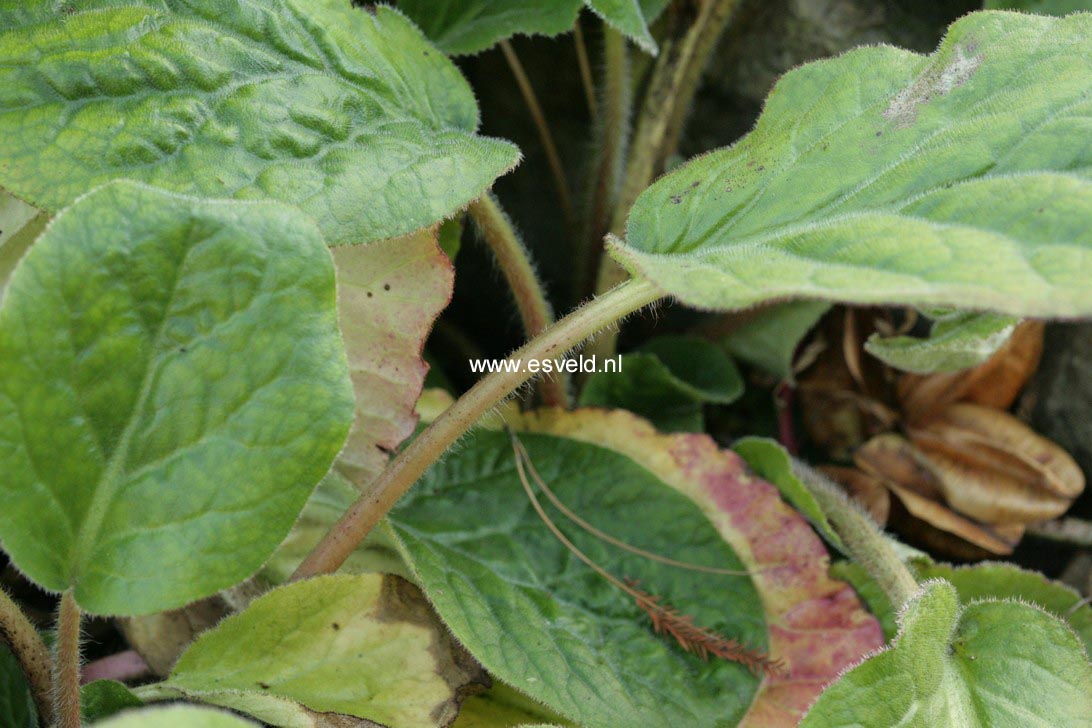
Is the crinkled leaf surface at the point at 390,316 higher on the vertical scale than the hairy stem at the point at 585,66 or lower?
lower

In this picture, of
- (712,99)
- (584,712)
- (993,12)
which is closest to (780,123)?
(993,12)

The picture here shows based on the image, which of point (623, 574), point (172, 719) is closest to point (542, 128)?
point (623, 574)

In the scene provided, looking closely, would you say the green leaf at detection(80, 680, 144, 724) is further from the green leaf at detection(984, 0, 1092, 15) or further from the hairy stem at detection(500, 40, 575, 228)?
the green leaf at detection(984, 0, 1092, 15)

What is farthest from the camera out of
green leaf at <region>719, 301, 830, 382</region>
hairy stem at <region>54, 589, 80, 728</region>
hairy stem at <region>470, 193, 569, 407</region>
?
green leaf at <region>719, 301, 830, 382</region>

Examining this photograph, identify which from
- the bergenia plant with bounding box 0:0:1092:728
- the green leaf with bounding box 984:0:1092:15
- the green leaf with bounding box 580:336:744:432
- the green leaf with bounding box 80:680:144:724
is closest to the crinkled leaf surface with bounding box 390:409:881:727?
the bergenia plant with bounding box 0:0:1092:728

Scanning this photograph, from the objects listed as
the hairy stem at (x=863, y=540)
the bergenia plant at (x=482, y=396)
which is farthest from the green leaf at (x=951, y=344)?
the hairy stem at (x=863, y=540)

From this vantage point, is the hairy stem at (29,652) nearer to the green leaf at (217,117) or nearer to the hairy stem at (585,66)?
the green leaf at (217,117)
